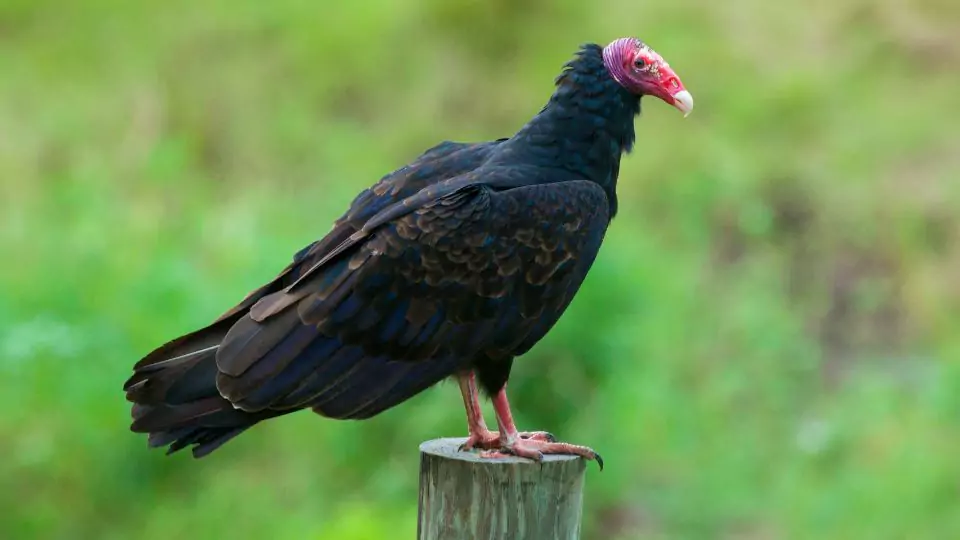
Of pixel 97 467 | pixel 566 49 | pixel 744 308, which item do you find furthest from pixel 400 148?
pixel 97 467

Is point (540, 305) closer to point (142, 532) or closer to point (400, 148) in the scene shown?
point (142, 532)

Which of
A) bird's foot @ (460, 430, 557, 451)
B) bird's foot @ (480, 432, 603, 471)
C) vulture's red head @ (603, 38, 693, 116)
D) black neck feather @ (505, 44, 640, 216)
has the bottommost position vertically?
bird's foot @ (480, 432, 603, 471)

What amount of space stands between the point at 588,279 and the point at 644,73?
2384 mm

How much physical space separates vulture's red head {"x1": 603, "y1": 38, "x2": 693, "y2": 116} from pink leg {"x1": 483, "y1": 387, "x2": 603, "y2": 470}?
3.13ft

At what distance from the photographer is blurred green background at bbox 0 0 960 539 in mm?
5793

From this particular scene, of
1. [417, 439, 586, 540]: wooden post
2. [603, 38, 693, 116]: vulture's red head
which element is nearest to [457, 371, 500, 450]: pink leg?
[417, 439, 586, 540]: wooden post

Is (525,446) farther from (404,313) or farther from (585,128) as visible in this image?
(585,128)

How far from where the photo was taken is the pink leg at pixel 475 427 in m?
3.14

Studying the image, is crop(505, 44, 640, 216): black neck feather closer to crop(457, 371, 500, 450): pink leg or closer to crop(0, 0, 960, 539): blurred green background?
crop(457, 371, 500, 450): pink leg

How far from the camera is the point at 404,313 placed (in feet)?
10.4

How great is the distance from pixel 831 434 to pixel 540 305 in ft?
12.3

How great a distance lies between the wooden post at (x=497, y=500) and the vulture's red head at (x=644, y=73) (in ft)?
3.67

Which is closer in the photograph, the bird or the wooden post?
the wooden post

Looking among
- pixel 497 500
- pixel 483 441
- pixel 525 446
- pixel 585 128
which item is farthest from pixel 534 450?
pixel 585 128
